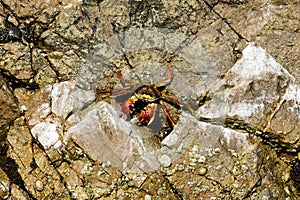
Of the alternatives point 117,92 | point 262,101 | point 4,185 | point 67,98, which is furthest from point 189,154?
point 4,185

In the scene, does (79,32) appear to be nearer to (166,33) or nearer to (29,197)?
(166,33)

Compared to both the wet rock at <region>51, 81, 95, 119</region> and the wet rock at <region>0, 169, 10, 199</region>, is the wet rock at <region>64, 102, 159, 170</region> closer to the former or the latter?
the wet rock at <region>51, 81, 95, 119</region>

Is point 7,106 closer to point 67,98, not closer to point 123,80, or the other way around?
point 67,98

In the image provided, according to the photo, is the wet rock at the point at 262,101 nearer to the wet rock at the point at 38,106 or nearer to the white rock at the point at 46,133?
the white rock at the point at 46,133

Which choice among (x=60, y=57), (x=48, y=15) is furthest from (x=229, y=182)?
(x=48, y=15)

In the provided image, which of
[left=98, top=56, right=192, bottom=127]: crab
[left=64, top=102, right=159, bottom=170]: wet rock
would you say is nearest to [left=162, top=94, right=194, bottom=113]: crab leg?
[left=98, top=56, right=192, bottom=127]: crab

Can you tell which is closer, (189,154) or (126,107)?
(189,154)

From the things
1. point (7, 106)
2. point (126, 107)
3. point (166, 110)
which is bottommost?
point (166, 110)
